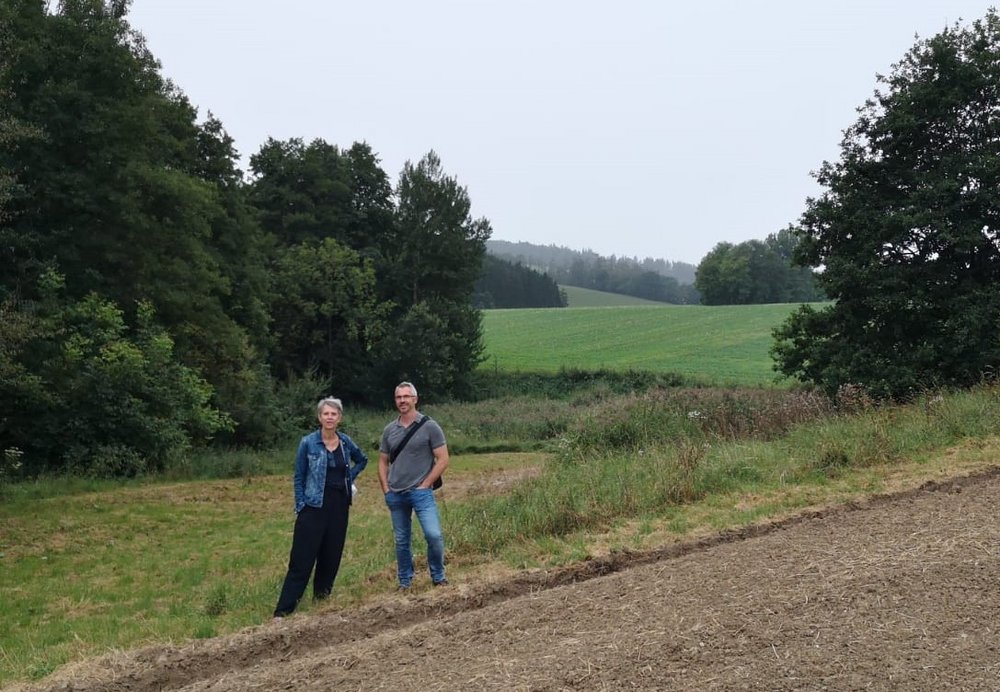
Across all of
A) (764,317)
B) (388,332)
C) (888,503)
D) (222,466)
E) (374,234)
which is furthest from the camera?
(764,317)

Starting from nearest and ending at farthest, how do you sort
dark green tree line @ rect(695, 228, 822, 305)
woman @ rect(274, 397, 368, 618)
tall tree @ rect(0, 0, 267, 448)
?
1. woman @ rect(274, 397, 368, 618)
2. tall tree @ rect(0, 0, 267, 448)
3. dark green tree line @ rect(695, 228, 822, 305)

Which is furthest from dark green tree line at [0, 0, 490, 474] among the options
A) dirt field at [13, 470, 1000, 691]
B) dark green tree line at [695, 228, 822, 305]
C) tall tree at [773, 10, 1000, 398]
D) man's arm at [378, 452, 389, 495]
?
dark green tree line at [695, 228, 822, 305]

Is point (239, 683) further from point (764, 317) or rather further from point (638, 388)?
point (764, 317)

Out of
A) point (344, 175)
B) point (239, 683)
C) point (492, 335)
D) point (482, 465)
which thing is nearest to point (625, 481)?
point (239, 683)

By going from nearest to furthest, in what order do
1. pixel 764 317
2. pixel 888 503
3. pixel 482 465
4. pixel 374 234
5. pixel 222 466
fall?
pixel 888 503, pixel 222 466, pixel 482 465, pixel 374 234, pixel 764 317

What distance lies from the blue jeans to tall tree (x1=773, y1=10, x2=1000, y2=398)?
49.9 feet

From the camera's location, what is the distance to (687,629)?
4.68 m

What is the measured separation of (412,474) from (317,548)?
3.69 feet

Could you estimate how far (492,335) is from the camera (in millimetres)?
74375

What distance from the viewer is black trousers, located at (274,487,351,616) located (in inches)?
270

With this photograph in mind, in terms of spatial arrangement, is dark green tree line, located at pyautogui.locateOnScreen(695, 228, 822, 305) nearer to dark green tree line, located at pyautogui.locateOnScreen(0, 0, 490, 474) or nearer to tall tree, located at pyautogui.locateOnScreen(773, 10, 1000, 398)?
dark green tree line, located at pyautogui.locateOnScreen(0, 0, 490, 474)

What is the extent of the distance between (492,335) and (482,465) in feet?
164

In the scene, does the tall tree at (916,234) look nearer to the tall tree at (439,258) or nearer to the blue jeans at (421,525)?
the blue jeans at (421,525)

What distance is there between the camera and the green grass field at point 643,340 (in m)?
52.3
